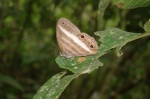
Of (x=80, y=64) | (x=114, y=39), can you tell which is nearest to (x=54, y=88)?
(x=80, y=64)

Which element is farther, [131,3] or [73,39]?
[73,39]

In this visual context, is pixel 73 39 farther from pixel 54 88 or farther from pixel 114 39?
pixel 54 88

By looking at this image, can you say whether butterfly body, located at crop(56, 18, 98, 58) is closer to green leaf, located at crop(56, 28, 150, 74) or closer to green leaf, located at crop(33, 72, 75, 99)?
green leaf, located at crop(56, 28, 150, 74)

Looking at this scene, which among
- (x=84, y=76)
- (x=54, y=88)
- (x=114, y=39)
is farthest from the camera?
(x=84, y=76)

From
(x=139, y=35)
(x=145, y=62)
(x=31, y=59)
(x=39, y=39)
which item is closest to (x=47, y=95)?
(x=139, y=35)

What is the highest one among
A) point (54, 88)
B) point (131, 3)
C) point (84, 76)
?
point (131, 3)

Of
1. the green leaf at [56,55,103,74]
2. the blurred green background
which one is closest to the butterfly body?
the green leaf at [56,55,103,74]

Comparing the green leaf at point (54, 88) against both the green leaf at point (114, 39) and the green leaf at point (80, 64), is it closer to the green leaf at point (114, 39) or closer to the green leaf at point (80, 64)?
the green leaf at point (80, 64)

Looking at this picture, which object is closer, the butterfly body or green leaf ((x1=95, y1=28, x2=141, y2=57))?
green leaf ((x1=95, y1=28, x2=141, y2=57))

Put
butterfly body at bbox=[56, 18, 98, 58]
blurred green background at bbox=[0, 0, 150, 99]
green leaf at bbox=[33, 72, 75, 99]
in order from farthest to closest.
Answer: blurred green background at bbox=[0, 0, 150, 99] < butterfly body at bbox=[56, 18, 98, 58] < green leaf at bbox=[33, 72, 75, 99]
